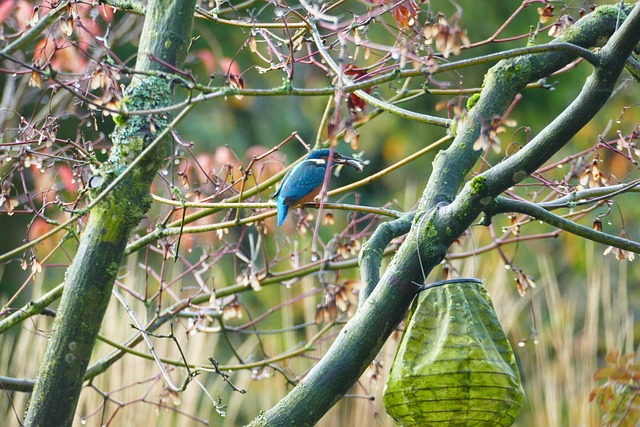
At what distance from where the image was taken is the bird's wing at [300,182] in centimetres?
296

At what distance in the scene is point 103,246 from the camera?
1901 mm

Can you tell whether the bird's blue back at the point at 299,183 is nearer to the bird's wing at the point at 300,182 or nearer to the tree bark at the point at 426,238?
the bird's wing at the point at 300,182

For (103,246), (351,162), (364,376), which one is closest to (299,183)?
(351,162)

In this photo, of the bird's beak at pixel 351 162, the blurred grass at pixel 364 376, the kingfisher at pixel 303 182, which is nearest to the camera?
the bird's beak at pixel 351 162

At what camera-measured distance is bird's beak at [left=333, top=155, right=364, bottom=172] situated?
7.63ft

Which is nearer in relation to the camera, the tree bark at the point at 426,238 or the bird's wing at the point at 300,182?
the tree bark at the point at 426,238

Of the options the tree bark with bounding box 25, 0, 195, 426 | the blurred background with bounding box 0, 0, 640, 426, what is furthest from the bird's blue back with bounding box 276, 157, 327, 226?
the tree bark with bounding box 25, 0, 195, 426

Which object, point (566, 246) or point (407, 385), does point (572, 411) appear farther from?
point (407, 385)

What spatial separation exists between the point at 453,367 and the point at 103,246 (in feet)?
2.78

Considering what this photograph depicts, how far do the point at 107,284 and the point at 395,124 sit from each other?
649 centimetres

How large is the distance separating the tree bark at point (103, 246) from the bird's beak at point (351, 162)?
1.99 feet

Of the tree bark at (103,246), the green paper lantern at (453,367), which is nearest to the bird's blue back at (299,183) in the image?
the tree bark at (103,246)

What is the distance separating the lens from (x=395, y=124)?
26.9 feet

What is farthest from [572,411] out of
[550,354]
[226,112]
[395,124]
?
[226,112]
